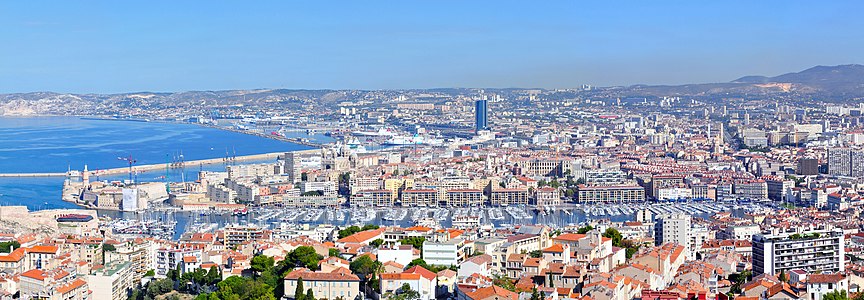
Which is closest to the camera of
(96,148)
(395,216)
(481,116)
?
(395,216)

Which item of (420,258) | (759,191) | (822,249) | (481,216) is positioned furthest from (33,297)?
(759,191)

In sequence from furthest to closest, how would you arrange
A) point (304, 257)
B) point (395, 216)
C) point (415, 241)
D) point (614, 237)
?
point (395, 216) → point (614, 237) → point (415, 241) → point (304, 257)

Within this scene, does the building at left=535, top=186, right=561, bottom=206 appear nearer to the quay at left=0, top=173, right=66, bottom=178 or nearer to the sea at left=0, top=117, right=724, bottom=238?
the sea at left=0, top=117, right=724, bottom=238

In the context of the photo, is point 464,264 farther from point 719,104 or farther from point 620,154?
point 719,104

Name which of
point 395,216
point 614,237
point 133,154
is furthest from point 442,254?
point 133,154

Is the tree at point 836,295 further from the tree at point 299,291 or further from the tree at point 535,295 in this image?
the tree at point 299,291

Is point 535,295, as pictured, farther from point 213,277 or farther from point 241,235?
point 241,235
